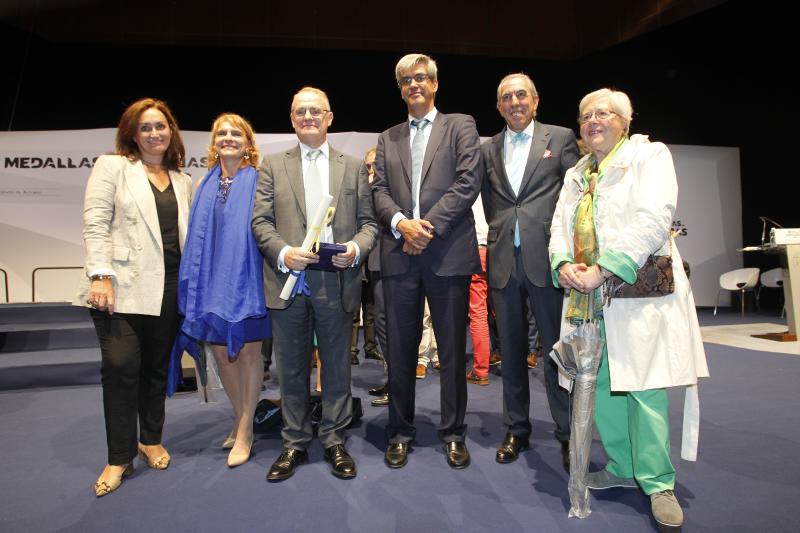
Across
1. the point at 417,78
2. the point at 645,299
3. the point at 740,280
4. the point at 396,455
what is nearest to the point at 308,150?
the point at 417,78

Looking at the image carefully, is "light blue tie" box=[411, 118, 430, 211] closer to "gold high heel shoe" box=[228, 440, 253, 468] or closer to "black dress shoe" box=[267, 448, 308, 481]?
"black dress shoe" box=[267, 448, 308, 481]

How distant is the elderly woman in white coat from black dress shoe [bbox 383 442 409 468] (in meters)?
0.84

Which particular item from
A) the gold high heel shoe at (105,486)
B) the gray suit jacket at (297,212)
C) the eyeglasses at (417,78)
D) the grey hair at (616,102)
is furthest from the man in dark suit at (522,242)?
the gold high heel shoe at (105,486)

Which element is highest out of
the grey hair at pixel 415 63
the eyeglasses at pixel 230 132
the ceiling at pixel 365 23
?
the ceiling at pixel 365 23

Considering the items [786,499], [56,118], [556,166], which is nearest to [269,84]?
[56,118]

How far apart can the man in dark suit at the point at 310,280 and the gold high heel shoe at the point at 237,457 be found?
0.25 meters

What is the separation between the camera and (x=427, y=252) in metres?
2.52

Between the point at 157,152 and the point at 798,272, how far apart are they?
6279 mm

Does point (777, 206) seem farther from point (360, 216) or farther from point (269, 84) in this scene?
point (360, 216)

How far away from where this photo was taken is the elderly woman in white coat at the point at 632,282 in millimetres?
1920

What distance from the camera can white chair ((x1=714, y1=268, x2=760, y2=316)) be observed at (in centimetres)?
819

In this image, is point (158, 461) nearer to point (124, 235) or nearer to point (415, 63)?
point (124, 235)

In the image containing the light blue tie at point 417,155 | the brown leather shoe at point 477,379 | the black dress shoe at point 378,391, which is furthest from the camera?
the brown leather shoe at point 477,379

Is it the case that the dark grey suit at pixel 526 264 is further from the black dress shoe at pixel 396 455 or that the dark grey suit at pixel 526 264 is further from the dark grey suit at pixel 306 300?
the dark grey suit at pixel 306 300
